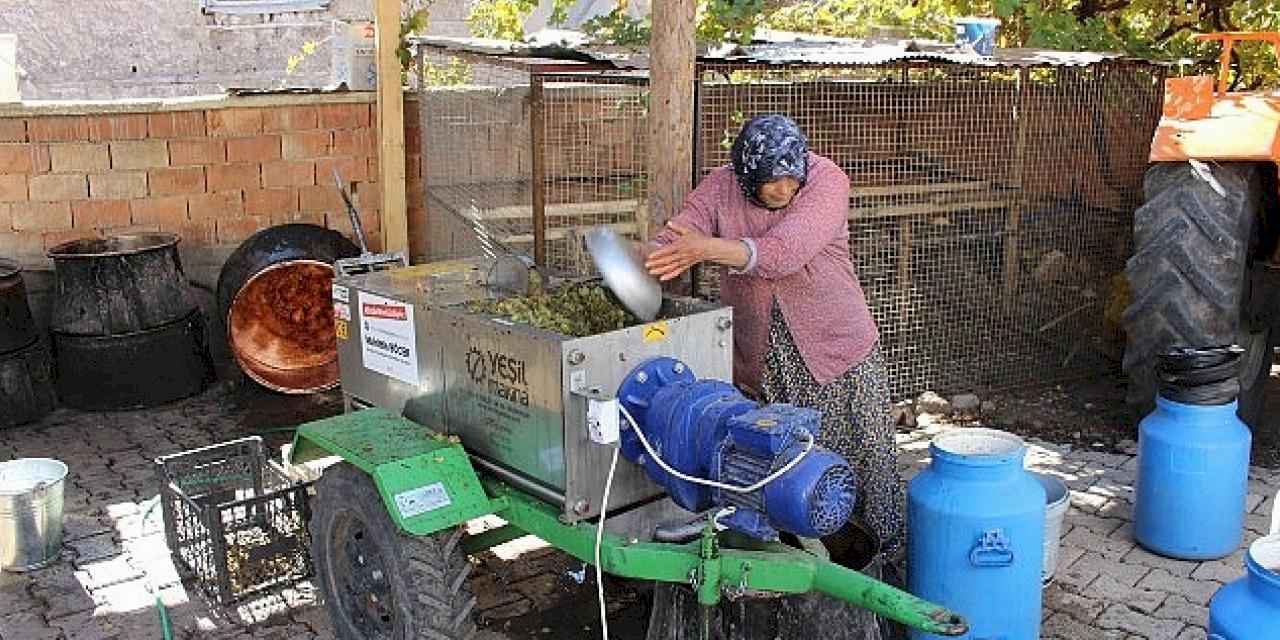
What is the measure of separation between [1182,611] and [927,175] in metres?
3.14

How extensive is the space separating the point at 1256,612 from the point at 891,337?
3867mm

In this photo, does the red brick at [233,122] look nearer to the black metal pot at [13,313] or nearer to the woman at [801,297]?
the black metal pot at [13,313]

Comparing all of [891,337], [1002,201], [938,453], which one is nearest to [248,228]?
[891,337]

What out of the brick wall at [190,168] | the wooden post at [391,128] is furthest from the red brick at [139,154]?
the wooden post at [391,128]

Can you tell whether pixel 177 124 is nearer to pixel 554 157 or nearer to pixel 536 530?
pixel 554 157

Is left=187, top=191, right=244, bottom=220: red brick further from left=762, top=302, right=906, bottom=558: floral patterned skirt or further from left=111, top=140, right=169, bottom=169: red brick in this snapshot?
left=762, top=302, right=906, bottom=558: floral patterned skirt

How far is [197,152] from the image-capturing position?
7.73m

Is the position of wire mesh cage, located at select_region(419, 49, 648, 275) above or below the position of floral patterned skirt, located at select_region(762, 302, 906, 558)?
above

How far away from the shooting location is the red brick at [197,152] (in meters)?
7.68

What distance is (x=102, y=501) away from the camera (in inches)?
232

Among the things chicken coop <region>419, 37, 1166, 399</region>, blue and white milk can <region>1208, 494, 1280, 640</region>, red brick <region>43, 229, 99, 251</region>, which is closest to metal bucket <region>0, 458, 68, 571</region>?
chicken coop <region>419, 37, 1166, 399</region>

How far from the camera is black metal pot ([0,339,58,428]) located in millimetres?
6859

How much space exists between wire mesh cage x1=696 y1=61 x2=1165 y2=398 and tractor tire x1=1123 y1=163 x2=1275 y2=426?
3.92 ft

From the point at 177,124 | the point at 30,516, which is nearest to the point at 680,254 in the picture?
the point at 30,516
